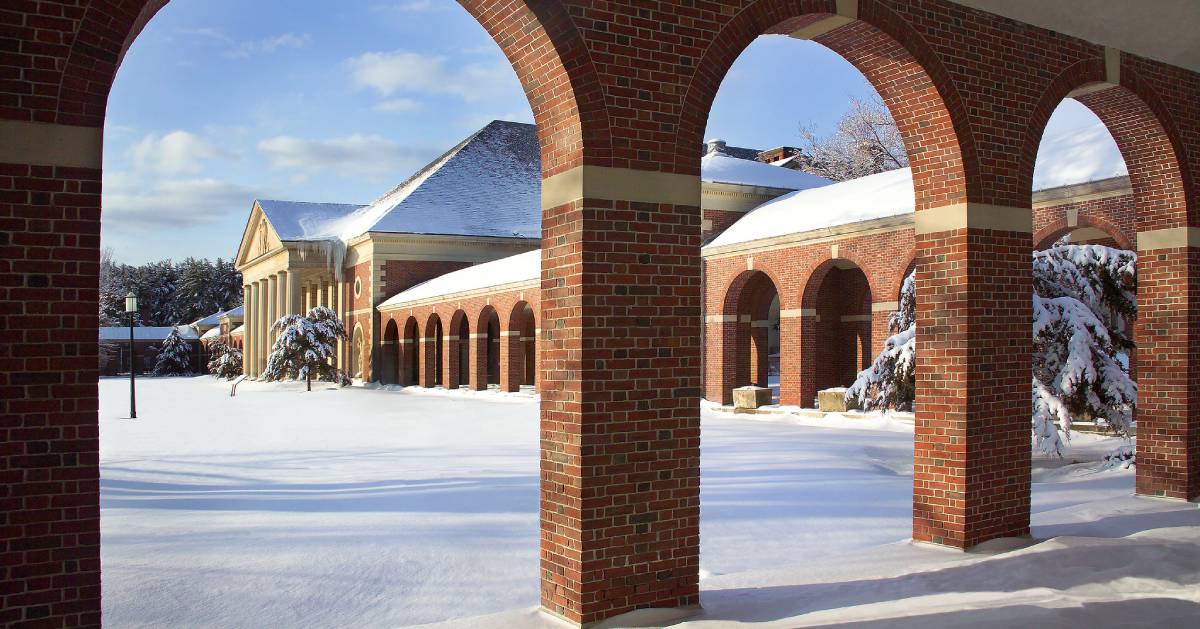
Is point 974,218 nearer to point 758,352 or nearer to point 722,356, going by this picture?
point 722,356

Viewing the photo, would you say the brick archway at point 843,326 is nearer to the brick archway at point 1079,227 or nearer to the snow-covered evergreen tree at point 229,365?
the brick archway at point 1079,227

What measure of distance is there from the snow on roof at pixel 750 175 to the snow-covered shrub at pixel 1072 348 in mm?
15111

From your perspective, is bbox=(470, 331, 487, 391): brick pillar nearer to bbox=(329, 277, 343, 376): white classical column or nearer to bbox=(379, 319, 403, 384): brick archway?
bbox=(379, 319, 403, 384): brick archway

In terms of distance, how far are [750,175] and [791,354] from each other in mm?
9630

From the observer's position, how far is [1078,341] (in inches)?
508

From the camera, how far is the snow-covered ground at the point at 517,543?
5.98m

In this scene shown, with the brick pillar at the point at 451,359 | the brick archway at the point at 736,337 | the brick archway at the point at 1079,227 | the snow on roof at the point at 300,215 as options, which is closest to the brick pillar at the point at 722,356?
the brick archway at the point at 736,337

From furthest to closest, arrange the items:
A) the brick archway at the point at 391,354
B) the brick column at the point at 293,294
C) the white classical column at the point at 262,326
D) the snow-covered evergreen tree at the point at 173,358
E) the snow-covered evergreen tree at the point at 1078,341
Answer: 1. the snow-covered evergreen tree at the point at 173,358
2. the white classical column at the point at 262,326
3. the brick column at the point at 293,294
4. the brick archway at the point at 391,354
5. the snow-covered evergreen tree at the point at 1078,341

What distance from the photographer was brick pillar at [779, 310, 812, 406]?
22688 mm

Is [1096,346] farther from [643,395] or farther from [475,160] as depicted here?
[475,160]

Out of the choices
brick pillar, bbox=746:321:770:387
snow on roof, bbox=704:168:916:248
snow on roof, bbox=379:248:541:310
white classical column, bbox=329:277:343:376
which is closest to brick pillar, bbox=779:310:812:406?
snow on roof, bbox=704:168:916:248

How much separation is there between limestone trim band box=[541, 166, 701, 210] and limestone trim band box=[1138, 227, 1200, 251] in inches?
274

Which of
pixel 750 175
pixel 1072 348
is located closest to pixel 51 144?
pixel 1072 348

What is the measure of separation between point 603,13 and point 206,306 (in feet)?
312
